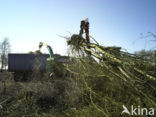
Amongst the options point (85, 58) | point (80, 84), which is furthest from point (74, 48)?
point (80, 84)

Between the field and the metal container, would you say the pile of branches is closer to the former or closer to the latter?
the field

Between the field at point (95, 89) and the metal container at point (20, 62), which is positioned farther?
the metal container at point (20, 62)

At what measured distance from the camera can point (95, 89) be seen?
2.03m

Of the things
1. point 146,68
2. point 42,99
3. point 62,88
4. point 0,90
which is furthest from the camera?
point 62,88

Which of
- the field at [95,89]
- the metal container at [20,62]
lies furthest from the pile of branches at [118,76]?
the metal container at [20,62]

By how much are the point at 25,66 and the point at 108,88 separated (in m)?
9.21

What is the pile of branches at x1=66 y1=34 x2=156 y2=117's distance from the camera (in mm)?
1080

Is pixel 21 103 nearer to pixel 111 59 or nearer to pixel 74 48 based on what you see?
pixel 74 48

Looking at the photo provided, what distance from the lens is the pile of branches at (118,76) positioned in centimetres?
108

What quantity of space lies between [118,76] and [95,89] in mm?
811

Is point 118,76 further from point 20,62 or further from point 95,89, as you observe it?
point 20,62

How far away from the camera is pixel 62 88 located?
Result: 9.57 ft

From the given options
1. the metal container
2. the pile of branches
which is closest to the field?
the pile of branches

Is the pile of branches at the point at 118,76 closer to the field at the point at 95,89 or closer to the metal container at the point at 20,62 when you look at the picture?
the field at the point at 95,89
